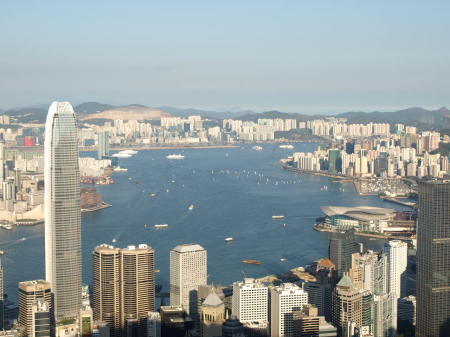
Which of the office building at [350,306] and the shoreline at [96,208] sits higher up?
the office building at [350,306]

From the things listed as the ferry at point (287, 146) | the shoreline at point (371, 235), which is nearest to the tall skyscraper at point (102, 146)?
the ferry at point (287, 146)

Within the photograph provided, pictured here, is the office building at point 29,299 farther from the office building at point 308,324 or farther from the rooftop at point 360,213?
the rooftop at point 360,213

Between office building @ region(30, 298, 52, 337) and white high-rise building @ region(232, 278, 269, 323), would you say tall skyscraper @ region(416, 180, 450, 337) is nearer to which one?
white high-rise building @ region(232, 278, 269, 323)

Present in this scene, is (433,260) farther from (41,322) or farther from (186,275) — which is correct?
(41,322)

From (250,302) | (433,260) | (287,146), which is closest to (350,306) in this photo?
(250,302)

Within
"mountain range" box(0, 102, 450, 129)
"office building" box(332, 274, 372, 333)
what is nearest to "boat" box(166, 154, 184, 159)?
"mountain range" box(0, 102, 450, 129)

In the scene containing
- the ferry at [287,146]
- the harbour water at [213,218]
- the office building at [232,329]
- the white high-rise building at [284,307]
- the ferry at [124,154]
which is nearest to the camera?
the office building at [232,329]
